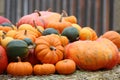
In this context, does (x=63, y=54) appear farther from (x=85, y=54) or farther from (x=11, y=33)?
(x=11, y=33)

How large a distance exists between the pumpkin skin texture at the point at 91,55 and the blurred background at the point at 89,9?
208 cm

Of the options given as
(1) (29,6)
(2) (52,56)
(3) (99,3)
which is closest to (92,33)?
(2) (52,56)

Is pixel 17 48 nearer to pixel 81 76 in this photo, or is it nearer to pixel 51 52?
pixel 51 52

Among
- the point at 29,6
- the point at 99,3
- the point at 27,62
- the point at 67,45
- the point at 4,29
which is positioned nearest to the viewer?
the point at 27,62

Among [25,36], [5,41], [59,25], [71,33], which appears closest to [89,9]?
[59,25]

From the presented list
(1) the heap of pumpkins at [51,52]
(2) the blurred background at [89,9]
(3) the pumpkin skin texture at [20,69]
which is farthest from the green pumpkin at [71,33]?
(2) the blurred background at [89,9]

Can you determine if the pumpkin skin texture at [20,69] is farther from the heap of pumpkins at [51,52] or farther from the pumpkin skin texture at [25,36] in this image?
the pumpkin skin texture at [25,36]

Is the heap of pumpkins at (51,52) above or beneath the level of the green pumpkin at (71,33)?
beneath

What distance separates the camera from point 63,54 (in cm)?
275

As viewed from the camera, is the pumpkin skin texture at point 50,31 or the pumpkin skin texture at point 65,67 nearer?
the pumpkin skin texture at point 65,67

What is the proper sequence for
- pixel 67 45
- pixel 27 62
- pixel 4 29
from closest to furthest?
pixel 27 62 < pixel 67 45 < pixel 4 29

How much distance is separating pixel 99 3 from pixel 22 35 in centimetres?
238

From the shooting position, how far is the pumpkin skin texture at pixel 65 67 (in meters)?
2.58

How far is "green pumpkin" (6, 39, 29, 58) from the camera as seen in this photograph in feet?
8.52
